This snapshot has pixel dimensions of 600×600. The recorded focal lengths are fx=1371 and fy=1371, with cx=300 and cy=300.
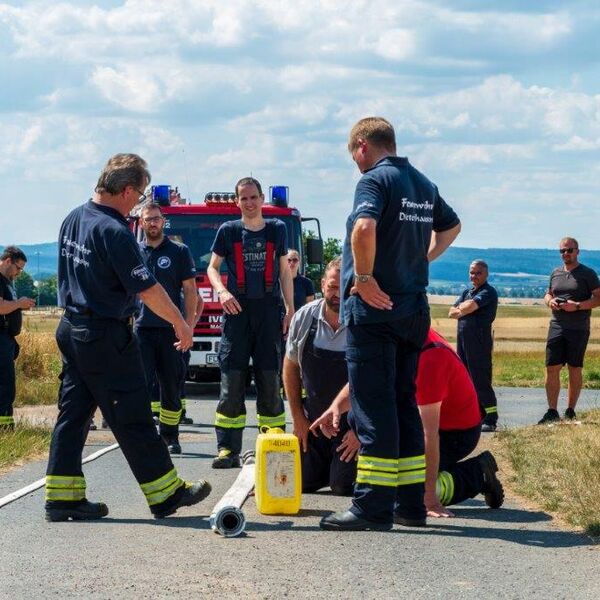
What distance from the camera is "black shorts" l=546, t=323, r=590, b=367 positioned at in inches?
593

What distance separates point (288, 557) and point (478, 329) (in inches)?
332

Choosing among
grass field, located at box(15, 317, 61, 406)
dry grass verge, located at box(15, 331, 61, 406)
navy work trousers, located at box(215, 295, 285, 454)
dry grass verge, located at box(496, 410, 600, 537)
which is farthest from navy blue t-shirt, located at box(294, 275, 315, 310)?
navy work trousers, located at box(215, 295, 285, 454)

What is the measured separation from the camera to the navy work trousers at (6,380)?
1205 centimetres

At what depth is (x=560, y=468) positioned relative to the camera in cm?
968

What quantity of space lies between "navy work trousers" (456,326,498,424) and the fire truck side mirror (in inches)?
138

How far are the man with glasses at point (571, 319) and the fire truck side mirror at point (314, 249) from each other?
11.7 feet

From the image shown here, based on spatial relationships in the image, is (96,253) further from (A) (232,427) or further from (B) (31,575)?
(A) (232,427)

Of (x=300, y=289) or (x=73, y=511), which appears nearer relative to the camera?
(x=73, y=511)

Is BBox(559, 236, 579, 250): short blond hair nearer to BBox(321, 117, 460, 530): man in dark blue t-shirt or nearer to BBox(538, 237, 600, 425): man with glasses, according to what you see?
BBox(538, 237, 600, 425): man with glasses

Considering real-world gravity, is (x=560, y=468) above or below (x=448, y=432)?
below

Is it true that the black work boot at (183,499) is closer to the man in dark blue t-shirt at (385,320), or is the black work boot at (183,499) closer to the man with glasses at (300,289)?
the man in dark blue t-shirt at (385,320)

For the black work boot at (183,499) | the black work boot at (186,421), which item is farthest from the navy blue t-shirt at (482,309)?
the black work boot at (183,499)

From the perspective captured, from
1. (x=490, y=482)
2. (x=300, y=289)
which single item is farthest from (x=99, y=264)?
(x=300, y=289)

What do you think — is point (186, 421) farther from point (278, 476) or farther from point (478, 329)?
point (278, 476)
